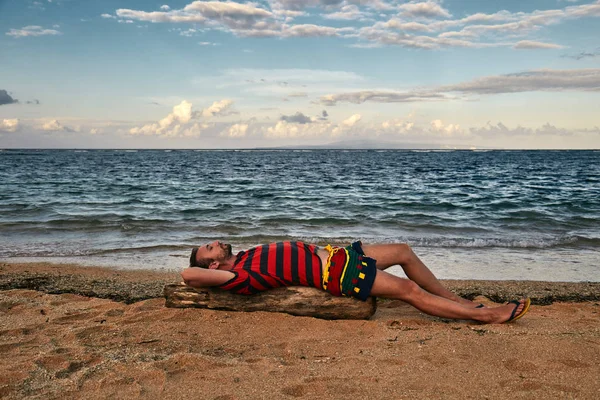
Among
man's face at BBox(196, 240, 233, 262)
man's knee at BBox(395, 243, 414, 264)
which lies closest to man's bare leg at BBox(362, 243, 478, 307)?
man's knee at BBox(395, 243, 414, 264)

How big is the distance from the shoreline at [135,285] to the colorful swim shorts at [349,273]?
7.31ft

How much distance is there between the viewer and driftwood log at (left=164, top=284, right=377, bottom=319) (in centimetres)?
496

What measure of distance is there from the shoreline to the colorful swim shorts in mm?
2227

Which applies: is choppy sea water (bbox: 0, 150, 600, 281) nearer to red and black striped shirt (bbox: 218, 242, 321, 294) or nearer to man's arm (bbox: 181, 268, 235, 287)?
man's arm (bbox: 181, 268, 235, 287)

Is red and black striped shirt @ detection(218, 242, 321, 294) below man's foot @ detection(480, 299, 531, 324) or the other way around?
the other way around

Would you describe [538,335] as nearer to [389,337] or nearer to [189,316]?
[389,337]

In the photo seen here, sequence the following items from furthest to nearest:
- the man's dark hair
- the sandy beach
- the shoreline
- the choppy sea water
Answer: the choppy sea water, the shoreline, the man's dark hair, the sandy beach

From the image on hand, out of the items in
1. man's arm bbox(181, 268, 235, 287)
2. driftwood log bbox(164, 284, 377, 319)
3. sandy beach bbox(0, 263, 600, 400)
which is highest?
Result: man's arm bbox(181, 268, 235, 287)

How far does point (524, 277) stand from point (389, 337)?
4532 millimetres

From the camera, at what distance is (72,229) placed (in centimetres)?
1222

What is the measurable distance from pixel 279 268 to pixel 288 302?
0.42m

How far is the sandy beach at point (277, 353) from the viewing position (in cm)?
339

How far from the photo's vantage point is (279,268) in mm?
4879

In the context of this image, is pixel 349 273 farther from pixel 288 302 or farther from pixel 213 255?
pixel 213 255
